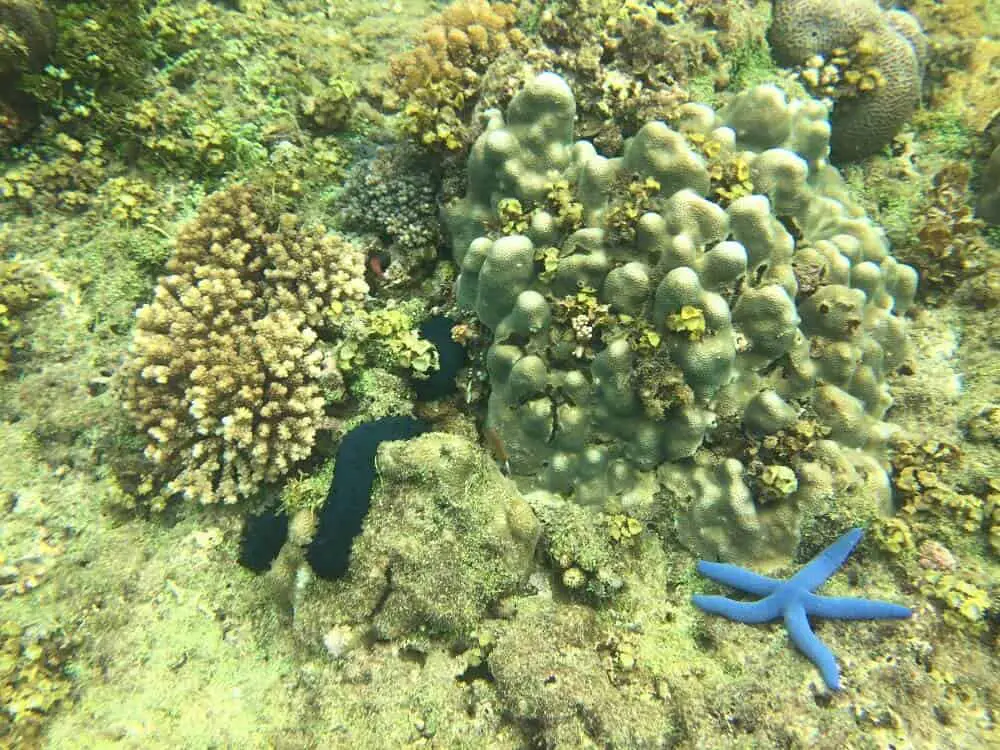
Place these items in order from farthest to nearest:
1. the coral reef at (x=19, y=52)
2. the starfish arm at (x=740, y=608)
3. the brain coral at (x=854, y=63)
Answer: the brain coral at (x=854, y=63)
the coral reef at (x=19, y=52)
the starfish arm at (x=740, y=608)

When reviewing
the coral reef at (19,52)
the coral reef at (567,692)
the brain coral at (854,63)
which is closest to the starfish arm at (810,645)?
the coral reef at (567,692)

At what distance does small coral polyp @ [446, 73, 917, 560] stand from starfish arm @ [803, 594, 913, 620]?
52 cm

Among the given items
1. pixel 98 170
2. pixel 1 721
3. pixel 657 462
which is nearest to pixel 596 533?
pixel 657 462

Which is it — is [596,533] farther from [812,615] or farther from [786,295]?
[786,295]

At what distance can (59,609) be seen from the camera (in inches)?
166

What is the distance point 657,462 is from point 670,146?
2.61 m

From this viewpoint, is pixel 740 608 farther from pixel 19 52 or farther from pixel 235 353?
pixel 19 52

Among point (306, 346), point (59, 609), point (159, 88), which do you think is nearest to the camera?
point (59, 609)

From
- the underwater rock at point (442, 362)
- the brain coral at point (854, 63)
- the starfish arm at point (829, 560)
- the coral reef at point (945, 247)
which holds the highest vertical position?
the brain coral at point (854, 63)

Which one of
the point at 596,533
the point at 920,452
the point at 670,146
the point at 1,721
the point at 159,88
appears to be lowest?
the point at 1,721

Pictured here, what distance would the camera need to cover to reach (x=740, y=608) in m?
3.79

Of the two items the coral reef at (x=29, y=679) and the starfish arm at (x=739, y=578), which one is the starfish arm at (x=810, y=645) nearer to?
the starfish arm at (x=739, y=578)

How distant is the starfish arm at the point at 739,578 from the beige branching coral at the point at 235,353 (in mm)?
3583

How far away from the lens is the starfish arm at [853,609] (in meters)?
3.63
